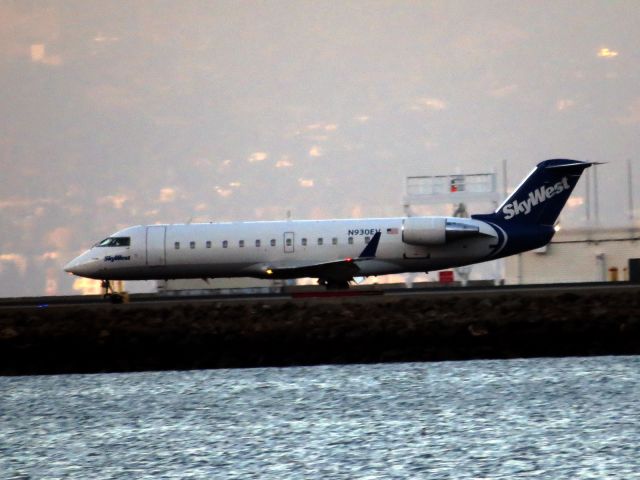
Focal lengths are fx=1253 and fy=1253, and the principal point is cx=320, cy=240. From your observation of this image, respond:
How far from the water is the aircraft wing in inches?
619

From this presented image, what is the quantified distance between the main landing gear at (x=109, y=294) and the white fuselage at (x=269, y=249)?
0.59 meters

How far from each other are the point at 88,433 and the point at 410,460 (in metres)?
5.44

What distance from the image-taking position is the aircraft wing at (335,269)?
39.8m

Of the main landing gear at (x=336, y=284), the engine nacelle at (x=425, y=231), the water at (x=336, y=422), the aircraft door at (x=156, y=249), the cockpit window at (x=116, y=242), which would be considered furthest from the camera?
the cockpit window at (x=116, y=242)

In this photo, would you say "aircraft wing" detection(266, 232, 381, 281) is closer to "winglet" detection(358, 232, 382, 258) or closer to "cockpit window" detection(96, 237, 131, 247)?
"winglet" detection(358, 232, 382, 258)

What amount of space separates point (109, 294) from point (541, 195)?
48.3 ft

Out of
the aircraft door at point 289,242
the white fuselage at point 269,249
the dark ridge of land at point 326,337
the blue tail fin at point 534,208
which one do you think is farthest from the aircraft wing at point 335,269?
the dark ridge of land at point 326,337

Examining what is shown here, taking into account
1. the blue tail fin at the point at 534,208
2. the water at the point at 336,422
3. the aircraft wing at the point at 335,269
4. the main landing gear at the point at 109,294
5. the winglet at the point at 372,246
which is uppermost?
the blue tail fin at the point at 534,208

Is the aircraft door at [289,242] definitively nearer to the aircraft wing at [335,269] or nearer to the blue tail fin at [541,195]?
the aircraft wing at [335,269]

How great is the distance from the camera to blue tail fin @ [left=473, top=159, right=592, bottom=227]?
41688mm

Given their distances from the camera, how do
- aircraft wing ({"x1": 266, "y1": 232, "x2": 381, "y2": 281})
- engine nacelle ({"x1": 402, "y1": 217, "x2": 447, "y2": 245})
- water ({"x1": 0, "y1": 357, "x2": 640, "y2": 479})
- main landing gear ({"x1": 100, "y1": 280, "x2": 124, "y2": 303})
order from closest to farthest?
water ({"x1": 0, "y1": 357, "x2": 640, "y2": 479}), main landing gear ({"x1": 100, "y1": 280, "x2": 124, "y2": 303}), engine nacelle ({"x1": 402, "y1": 217, "x2": 447, "y2": 245}), aircraft wing ({"x1": 266, "y1": 232, "x2": 381, "y2": 281})

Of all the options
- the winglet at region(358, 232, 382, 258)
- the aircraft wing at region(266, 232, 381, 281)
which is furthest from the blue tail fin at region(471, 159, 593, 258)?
the aircraft wing at region(266, 232, 381, 281)

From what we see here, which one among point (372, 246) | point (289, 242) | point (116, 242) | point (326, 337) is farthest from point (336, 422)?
point (116, 242)

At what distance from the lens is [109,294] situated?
41000 mm
